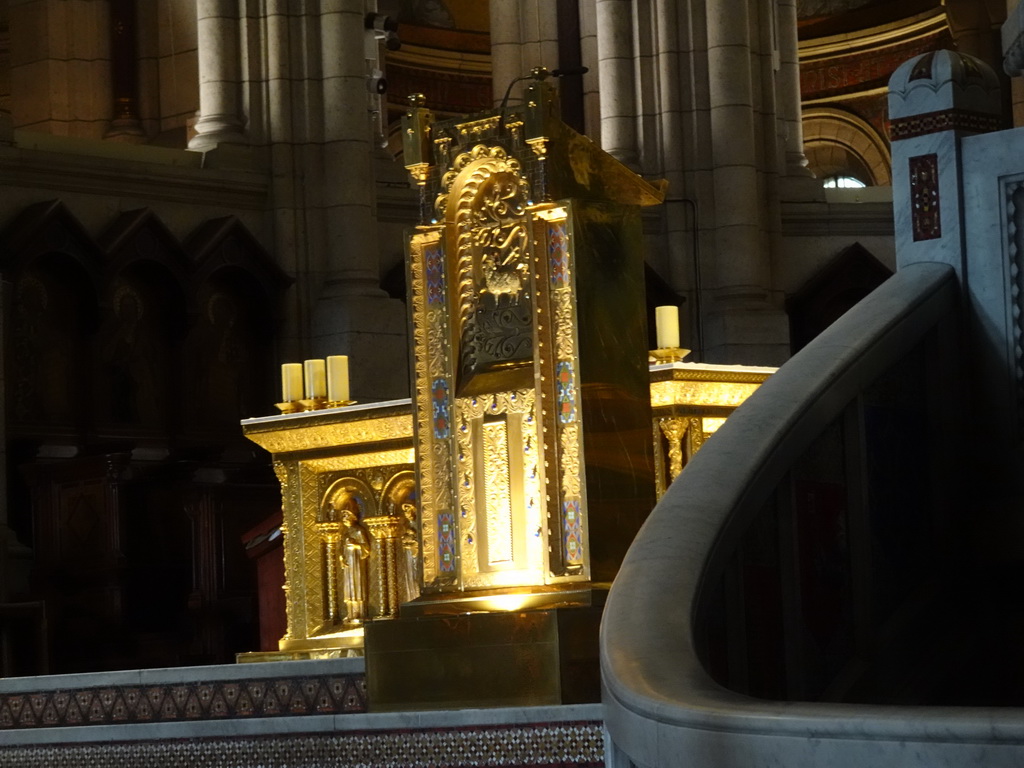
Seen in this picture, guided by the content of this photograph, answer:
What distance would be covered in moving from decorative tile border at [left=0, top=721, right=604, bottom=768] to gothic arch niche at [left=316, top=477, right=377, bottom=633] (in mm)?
1641

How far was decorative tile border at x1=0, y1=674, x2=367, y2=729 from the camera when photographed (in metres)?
7.25

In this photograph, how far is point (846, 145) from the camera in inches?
1216

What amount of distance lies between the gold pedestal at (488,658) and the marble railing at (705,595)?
4.77 feet

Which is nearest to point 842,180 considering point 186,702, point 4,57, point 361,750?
point 4,57

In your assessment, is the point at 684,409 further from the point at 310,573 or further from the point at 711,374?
the point at 310,573

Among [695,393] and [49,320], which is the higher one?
[49,320]

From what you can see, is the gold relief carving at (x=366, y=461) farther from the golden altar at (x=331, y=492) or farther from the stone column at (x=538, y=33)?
the stone column at (x=538, y=33)

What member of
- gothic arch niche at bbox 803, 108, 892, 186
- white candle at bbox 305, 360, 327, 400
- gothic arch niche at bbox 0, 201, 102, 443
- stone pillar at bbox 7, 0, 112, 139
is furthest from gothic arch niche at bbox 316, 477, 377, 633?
gothic arch niche at bbox 803, 108, 892, 186

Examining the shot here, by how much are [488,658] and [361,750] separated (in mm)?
510

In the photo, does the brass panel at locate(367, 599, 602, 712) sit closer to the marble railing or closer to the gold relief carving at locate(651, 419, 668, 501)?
the marble railing

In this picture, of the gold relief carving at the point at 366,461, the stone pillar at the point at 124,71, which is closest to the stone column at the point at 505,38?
the stone pillar at the point at 124,71

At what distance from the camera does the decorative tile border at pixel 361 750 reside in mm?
6113

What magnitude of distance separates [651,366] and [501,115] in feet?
5.19

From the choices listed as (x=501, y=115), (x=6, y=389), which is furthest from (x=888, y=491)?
(x=6, y=389)
